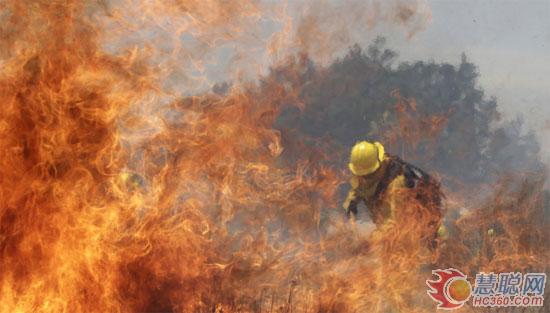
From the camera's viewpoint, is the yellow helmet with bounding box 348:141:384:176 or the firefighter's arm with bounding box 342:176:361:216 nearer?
the yellow helmet with bounding box 348:141:384:176

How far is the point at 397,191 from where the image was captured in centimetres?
718

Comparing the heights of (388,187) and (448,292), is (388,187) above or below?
above

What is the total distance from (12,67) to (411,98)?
21.9 m

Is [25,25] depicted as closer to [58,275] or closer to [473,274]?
[58,275]

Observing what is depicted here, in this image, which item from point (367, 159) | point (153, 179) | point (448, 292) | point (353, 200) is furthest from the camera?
point (448, 292)

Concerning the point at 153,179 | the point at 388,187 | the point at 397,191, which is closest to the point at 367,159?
the point at 388,187

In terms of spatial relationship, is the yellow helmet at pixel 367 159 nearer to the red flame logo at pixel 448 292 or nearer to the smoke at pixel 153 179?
the smoke at pixel 153 179

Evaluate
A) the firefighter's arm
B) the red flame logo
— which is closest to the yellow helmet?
the firefighter's arm

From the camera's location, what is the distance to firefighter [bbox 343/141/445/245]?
717 cm

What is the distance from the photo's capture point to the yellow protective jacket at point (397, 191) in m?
7.15

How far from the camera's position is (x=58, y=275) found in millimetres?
5801

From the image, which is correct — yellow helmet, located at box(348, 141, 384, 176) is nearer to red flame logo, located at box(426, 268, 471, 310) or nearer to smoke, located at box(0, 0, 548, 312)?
smoke, located at box(0, 0, 548, 312)

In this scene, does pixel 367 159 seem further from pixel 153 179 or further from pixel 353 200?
pixel 153 179

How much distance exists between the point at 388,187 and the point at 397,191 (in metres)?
0.15
